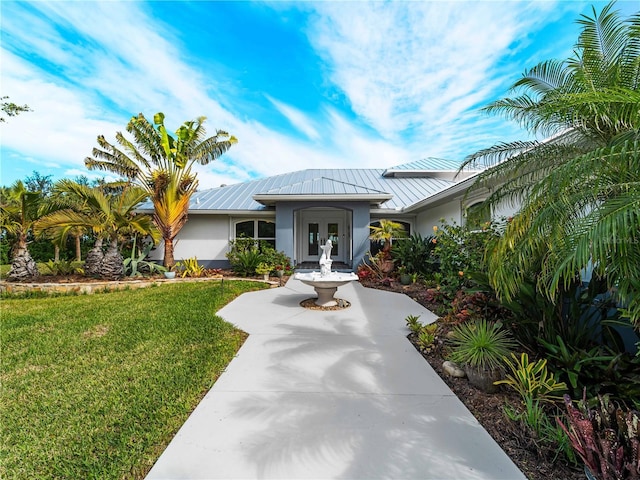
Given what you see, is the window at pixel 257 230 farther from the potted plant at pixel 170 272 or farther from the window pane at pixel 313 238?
the potted plant at pixel 170 272

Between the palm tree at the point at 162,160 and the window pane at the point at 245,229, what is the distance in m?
2.92

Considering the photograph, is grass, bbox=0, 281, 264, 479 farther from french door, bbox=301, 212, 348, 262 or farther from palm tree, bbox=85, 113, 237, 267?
french door, bbox=301, 212, 348, 262

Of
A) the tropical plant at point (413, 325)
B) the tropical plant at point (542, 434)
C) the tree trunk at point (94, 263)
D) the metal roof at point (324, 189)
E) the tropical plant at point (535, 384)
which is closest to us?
the tropical plant at point (542, 434)

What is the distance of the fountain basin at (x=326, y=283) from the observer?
294 inches

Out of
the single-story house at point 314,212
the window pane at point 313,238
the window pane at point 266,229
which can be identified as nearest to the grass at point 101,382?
the single-story house at point 314,212

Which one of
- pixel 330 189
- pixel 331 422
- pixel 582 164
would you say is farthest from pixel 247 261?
pixel 582 164

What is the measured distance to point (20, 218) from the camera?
33.5ft

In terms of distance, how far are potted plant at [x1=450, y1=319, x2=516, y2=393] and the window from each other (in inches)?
467

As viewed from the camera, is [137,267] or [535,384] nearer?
[535,384]

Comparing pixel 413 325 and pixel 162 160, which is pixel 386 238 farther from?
pixel 162 160

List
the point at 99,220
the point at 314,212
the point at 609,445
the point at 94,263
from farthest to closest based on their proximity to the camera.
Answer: the point at 314,212
the point at 94,263
the point at 99,220
the point at 609,445

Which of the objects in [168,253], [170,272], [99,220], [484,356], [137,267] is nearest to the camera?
[484,356]

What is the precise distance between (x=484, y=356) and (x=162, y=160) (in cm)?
1314

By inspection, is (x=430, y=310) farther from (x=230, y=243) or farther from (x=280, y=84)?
(x=280, y=84)
